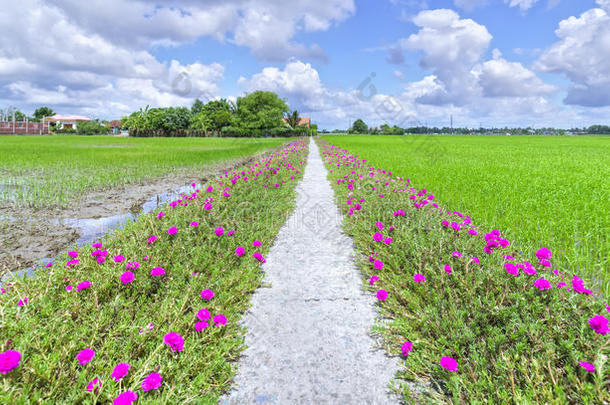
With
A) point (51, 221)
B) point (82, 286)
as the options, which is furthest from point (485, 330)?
point (51, 221)

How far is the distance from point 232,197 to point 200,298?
2.96 m

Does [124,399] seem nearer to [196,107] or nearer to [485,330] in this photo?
[485,330]

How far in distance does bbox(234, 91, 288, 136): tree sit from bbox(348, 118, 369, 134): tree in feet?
228

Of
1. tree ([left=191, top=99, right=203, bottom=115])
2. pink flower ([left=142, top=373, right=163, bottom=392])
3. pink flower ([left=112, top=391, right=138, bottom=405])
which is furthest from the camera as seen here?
tree ([left=191, top=99, right=203, bottom=115])

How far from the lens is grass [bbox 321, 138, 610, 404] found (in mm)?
1497

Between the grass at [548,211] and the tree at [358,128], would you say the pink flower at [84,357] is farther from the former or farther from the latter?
the tree at [358,128]

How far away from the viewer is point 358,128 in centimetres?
14038

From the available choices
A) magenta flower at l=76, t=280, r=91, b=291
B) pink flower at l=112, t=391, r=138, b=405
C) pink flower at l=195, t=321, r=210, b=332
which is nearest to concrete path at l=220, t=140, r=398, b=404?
pink flower at l=195, t=321, r=210, b=332

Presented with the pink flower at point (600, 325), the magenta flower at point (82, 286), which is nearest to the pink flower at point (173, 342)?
the magenta flower at point (82, 286)

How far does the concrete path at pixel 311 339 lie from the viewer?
1.61 metres

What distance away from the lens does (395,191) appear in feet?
18.7

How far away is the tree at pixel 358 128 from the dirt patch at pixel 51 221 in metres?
137

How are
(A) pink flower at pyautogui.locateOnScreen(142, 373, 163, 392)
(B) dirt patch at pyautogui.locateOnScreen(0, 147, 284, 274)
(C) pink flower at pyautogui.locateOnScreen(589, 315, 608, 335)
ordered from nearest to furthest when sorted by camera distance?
(A) pink flower at pyautogui.locateOnScreen(142, 373, 163, 392) → (C) pink flower at pyautogui.locateOnScreen(589, 315, 608, 335) → (B) dirt patch at pyautogui.locateOnScreen(0, 147, 284, 274)

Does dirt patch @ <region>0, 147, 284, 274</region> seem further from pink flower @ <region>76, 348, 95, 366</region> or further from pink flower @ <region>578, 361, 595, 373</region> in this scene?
pink flower @ <region>578, 361, 595, 373</region>
